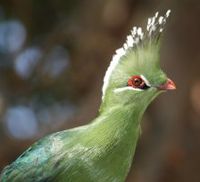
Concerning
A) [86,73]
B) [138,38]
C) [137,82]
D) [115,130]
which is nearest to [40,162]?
[115,130]

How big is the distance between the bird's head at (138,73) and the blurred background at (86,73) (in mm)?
4252

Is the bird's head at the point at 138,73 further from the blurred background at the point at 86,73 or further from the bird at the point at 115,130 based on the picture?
the blurred background at the point at 86,73

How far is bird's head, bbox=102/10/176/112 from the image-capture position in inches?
→ 115

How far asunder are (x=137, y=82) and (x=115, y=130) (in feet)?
0.78

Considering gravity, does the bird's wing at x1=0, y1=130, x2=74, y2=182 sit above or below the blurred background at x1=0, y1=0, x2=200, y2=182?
below

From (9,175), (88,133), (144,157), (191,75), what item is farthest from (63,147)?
(191,75)

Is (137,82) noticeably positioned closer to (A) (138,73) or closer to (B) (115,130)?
(A) (138,73)

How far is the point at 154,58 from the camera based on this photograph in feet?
9.96

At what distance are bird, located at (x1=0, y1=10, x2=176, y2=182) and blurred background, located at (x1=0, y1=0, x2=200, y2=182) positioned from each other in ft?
13.9

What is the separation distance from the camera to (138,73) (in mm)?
2977

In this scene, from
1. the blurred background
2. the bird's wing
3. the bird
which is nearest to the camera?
the bird

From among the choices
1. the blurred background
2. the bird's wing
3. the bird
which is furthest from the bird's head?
the blurred background

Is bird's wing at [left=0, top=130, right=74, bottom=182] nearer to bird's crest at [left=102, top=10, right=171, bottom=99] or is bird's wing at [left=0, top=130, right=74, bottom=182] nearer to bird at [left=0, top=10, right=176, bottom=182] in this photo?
bird at [left=0, top=10, right=176, bottom=182]

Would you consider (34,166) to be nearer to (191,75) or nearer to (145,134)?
(145,134)
